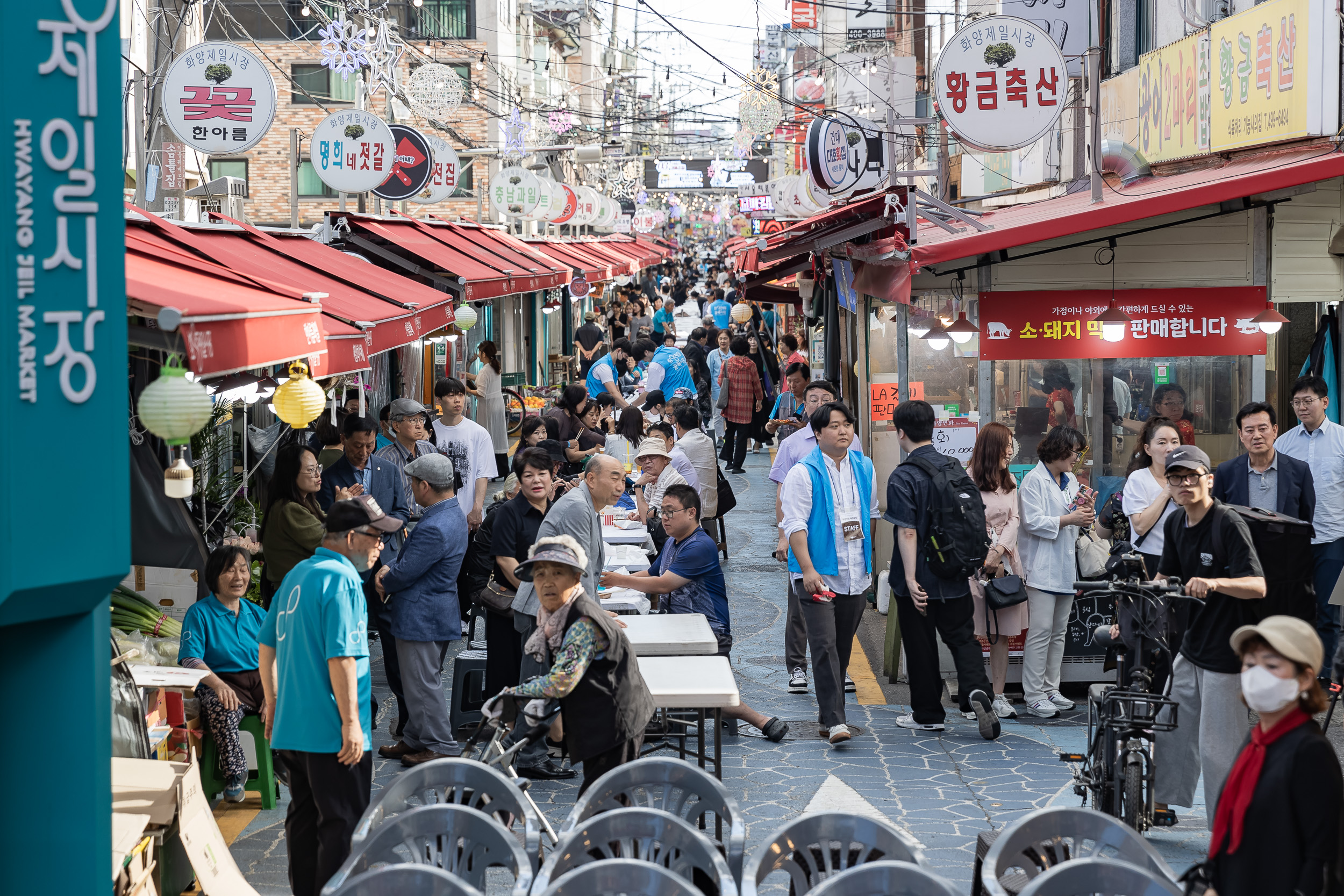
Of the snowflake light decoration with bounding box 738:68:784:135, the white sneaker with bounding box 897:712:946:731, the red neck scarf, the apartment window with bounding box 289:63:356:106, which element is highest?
the apartment window with bounding box 289:63:356:106

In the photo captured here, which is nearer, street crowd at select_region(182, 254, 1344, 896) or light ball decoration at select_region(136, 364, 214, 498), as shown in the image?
light ball decoration at select_region(136, 364, 214, 498)

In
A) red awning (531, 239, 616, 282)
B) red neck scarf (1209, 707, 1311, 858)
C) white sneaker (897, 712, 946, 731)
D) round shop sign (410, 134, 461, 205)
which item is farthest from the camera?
red awning (531, 239, 616, 282)

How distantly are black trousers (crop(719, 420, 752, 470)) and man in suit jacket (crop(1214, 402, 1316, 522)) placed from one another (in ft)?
36.4

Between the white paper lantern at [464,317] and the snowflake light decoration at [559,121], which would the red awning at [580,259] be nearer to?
the snowflake light decoration at [559,121]

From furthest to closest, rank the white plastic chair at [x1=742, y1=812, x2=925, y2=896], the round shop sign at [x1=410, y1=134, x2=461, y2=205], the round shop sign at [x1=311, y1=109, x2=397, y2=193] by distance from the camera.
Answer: the round shop sign at [x1=410, y1=134, x2=461, y2=205] < the round shop sign at [x1=311, y1=109, x2=397, y2=193] < the white plastic chair at [x1=742, y1=812, x2=925, y2=896]

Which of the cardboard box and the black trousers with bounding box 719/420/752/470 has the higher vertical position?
the black trousers with bounding box 719/420/752/470

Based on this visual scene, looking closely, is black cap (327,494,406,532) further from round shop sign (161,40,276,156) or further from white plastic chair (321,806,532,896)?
round shop sign (161,40,276,156)

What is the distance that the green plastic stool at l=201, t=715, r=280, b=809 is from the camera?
24.1ft

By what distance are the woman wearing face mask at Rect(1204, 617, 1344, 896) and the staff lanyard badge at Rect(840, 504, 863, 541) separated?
14.2 ft

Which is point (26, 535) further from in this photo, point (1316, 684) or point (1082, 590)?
point (1082, 590)

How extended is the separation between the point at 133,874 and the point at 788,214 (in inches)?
754

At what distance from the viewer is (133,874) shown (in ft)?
17.2

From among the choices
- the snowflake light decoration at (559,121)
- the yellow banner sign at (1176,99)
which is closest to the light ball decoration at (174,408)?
the yellow banner sign at (1176,99)

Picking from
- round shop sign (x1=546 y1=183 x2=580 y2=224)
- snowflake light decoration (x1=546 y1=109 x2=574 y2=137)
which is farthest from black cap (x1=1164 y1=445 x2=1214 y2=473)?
snowflake light decoration (x1=546 y1=109 x2=574 y2=137)
